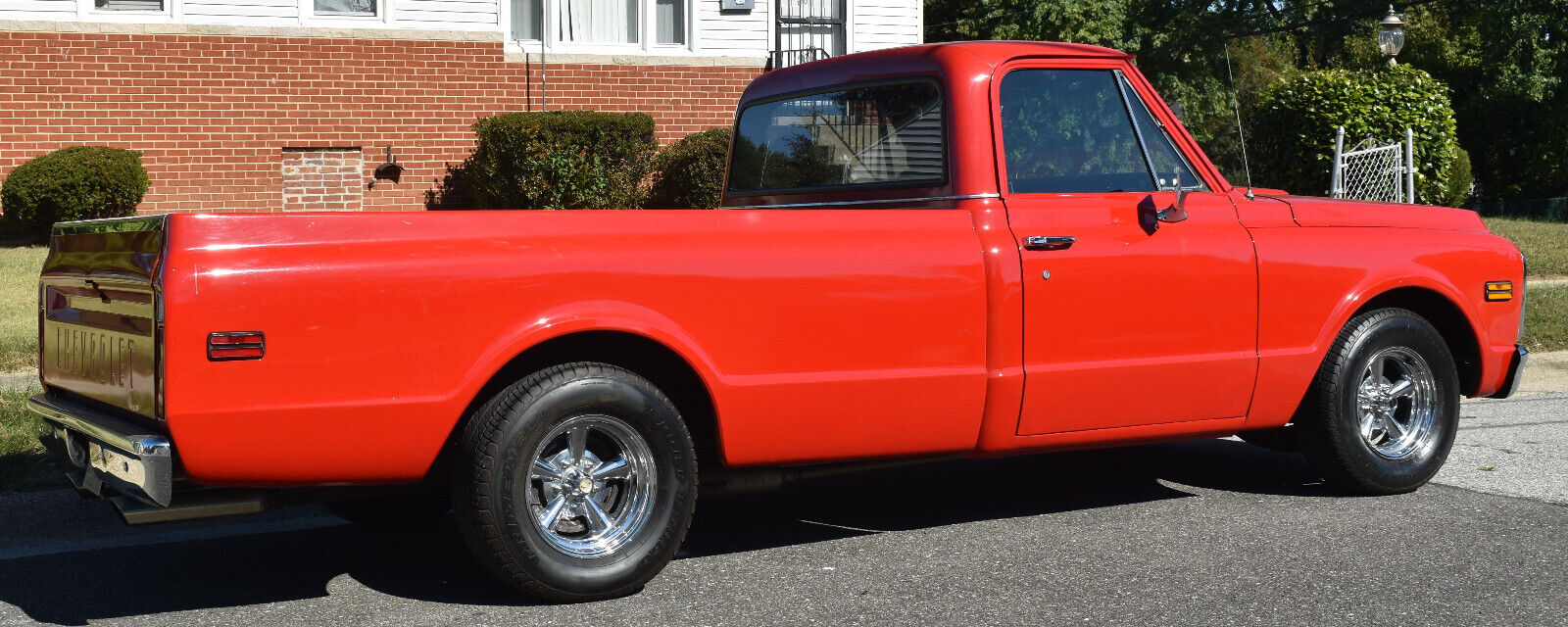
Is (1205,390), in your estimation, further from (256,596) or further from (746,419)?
(256,596)

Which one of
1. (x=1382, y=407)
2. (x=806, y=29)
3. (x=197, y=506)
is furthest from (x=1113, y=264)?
(x=806, y=29)

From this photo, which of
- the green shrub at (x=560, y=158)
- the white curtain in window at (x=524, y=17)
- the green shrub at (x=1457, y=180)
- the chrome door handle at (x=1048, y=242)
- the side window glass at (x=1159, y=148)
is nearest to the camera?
the chrome door handle at (x=1048, y=242)

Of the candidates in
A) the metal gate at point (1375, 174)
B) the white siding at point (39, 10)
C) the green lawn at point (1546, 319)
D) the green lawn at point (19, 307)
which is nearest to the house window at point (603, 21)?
the white siding at point (39, 10)

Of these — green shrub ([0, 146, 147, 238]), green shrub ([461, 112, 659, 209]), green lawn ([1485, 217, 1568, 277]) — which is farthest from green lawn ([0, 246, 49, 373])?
green lawn ([1485, 217, 1568, 277])

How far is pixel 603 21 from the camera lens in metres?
18.1

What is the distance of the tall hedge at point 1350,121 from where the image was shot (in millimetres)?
17672

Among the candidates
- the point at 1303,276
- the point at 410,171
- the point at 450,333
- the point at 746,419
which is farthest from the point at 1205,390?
the point at 410,171

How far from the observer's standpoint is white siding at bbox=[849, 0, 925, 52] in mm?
18984

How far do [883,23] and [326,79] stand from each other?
6.75 m

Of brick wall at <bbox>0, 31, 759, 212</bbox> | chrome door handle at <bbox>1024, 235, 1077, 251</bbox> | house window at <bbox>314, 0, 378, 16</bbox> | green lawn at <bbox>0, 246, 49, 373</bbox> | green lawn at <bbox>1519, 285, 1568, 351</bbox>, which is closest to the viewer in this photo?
chrome door handle at <bbox>1024, 235, 1077, 251</bbox>

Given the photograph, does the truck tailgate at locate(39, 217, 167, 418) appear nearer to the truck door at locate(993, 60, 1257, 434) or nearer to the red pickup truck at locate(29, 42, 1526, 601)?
the red pickup truck at locate(29, 42, 1526, 601)

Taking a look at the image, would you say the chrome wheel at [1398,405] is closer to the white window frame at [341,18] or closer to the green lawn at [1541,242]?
the green lawn at [1541,242]

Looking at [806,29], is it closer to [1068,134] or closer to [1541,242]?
[1541,242]

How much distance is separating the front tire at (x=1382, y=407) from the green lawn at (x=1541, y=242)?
6804 mm
